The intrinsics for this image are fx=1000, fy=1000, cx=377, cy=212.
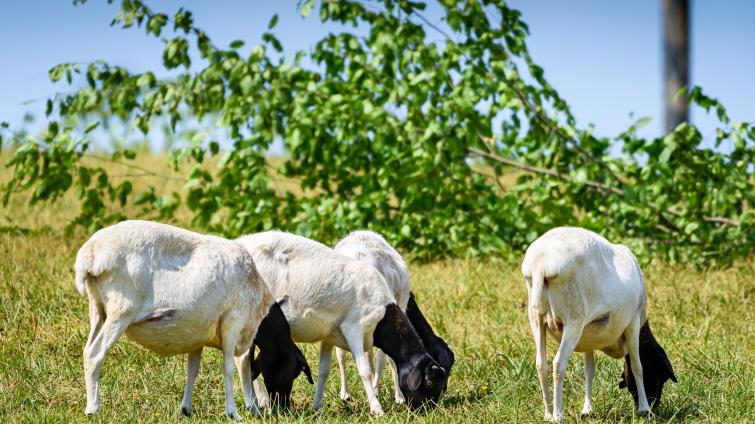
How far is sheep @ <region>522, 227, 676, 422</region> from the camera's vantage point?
4.86 metres

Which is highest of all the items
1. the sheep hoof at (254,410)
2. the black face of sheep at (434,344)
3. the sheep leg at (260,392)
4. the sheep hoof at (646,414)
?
the black face of sheep at (434,344)

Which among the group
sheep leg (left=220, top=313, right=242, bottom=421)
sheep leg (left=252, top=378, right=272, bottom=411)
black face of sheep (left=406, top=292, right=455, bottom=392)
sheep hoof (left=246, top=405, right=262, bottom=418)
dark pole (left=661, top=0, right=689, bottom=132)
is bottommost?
sheep leg (left=252, top=378, right=272, bottom=411)

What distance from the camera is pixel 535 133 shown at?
1037 cm

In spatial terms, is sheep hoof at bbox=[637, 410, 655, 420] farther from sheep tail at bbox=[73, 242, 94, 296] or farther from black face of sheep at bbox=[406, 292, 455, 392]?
sheep tail at bbox=[73, 242, 94, 296]

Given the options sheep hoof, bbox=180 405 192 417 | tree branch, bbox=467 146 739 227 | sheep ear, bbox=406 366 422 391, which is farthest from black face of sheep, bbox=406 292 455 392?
tree branch, bbox=467 146 739 227

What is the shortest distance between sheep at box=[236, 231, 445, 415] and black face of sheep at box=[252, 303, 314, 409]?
0.12 m

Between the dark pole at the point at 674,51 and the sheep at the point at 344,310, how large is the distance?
885 centimetres

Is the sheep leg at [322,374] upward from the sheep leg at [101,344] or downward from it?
downward

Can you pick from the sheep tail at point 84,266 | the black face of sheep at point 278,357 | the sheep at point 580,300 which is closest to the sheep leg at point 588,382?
the sheep at point 580,300

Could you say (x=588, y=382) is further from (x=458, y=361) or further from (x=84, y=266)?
(x=84, y=266)

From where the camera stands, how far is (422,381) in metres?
5.40

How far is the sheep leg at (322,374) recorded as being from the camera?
546 cm

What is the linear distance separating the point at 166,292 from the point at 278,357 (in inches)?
32.5

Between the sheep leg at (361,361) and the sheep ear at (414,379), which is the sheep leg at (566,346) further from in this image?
the sheep leg at (361,361)
